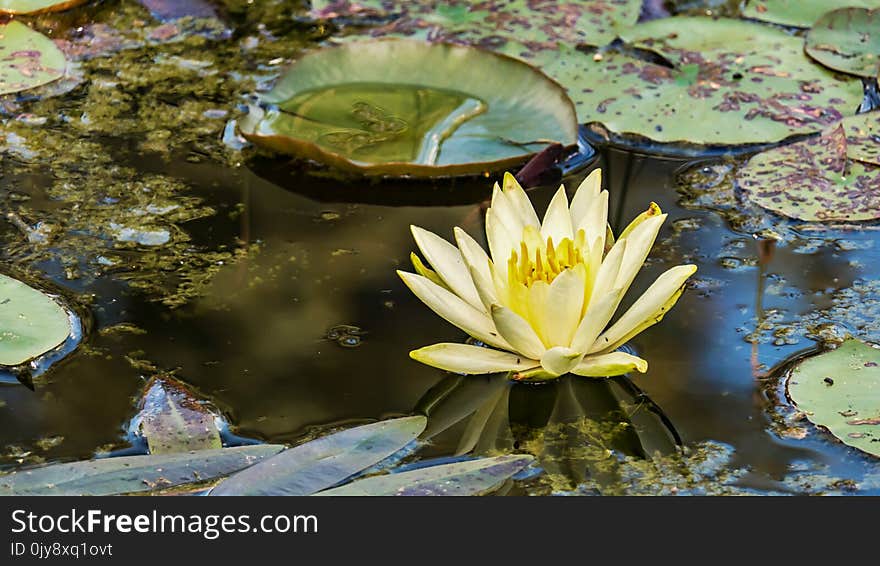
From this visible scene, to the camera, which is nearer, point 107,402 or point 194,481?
point 194,481

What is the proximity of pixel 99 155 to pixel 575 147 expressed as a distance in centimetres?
145

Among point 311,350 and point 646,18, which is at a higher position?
point 646,18

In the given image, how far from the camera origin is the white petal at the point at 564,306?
225cm

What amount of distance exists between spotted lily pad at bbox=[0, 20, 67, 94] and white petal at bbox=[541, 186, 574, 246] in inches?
81.3

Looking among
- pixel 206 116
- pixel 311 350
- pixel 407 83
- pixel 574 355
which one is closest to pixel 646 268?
pixel 574 355

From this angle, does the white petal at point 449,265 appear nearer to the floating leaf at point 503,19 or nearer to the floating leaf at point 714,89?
the floating leaf at point 714,89

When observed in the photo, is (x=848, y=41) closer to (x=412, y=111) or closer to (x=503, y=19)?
(x=503, y=19)

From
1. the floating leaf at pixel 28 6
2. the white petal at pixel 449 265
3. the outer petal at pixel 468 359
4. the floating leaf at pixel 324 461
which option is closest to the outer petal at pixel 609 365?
the outer petal at pixel 468 359

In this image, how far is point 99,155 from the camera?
11.1ft

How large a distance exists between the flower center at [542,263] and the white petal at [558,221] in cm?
10

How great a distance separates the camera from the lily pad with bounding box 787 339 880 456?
2223 millimetres

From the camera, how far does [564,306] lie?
2287mm

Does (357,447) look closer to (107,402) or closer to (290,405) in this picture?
(290,405)

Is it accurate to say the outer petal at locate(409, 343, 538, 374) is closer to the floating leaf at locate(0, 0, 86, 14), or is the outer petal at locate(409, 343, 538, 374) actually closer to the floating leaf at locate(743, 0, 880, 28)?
the floating leaf at locate(743, 0, 880, 28)
